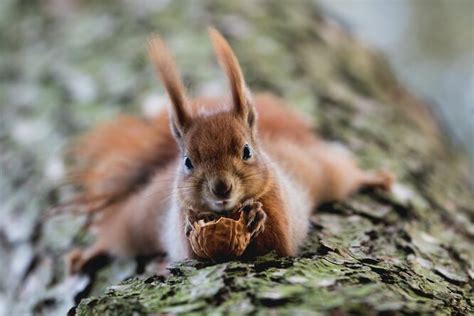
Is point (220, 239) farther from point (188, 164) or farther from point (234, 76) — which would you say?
point (234, 76)

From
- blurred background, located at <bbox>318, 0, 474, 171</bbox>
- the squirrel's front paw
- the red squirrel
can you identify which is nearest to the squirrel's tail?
the red squirrel

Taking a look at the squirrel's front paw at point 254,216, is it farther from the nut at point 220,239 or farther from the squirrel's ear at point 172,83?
the squirrel's ear at point 172,83

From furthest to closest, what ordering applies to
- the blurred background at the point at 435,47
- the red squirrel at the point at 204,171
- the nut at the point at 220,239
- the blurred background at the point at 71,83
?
the blurred background at the point at 435,47 → the blurred background at the point at 71,83 → the red squirrel at the point at 204,171 → the nut at the point at 220,239

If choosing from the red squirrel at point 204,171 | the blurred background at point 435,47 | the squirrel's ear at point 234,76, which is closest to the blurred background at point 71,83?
the blurred background at point 435,47

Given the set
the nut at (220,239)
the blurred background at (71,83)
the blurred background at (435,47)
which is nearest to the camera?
the nut at (220,239)

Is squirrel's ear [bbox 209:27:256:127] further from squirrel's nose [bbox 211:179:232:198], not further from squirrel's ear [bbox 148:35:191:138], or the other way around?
squirrel's nose [bbox 211:179:232:198]

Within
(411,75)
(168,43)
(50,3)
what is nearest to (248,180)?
(168,43)
